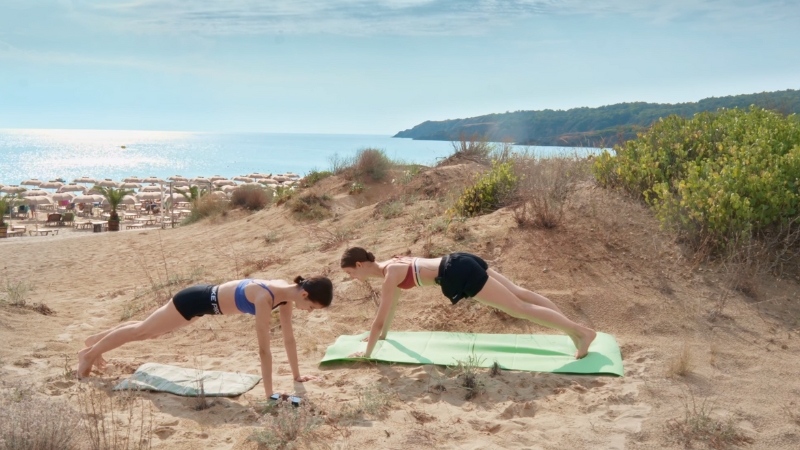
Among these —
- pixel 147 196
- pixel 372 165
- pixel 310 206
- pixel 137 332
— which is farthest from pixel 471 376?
pixel 147 196

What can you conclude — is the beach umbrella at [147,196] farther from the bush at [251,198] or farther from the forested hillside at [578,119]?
the forested hillside at [578,119]

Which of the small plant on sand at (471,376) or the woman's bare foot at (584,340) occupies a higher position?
the woman's bare foot at (584,340)

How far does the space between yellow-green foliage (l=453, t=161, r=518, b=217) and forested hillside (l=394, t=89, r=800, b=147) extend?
9.66 feet

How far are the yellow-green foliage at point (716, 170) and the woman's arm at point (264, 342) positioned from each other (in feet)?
17.7

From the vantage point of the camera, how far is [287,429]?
3.78 meters

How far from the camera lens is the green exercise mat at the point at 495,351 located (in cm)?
515

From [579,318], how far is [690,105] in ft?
62.1

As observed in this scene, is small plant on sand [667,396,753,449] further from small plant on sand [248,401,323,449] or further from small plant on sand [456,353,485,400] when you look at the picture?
small plant on sand [248,401,323,449]

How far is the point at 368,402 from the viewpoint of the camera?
4.36 meters

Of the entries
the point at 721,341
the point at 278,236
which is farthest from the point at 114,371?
the point at 278,236

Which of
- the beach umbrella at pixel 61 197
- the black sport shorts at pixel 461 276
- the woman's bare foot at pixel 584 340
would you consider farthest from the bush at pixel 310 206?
the beach umbrella at pixel 61 197

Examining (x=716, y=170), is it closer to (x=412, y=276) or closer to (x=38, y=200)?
(x=412, y=276)

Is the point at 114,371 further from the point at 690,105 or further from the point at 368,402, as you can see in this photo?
the point at 690,105

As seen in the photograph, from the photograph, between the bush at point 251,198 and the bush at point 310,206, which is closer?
the bush at point 310,206
